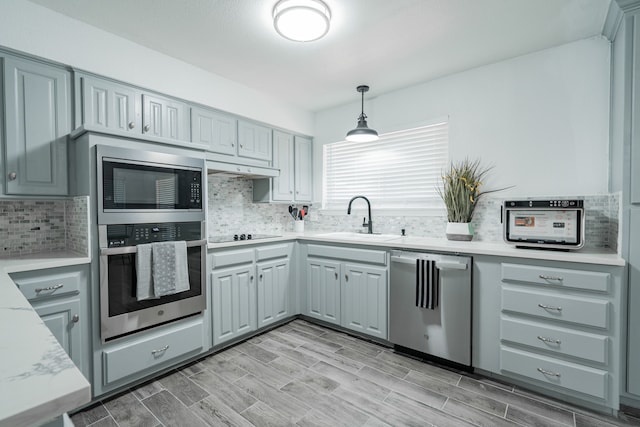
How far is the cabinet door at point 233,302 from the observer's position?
2.67m

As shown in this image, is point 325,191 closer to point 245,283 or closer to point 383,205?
point 383,205

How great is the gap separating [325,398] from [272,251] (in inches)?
58.2

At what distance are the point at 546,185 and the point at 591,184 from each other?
28 cm

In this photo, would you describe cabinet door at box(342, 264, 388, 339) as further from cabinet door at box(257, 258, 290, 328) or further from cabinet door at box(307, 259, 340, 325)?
cabinet door at box(257, 258, 290, 328)

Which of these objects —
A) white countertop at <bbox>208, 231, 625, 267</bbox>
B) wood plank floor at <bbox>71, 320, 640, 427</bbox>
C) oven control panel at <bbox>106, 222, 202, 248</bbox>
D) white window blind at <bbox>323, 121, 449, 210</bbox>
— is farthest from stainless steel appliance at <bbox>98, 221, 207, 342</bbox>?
white window blind at <bbox>323, 121, 449, 210</bbox>

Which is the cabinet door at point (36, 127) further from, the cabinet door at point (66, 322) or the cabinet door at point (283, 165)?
the cabinet door at point (283, 165)

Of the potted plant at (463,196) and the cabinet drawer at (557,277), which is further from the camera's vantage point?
the potted plant at (463,196)

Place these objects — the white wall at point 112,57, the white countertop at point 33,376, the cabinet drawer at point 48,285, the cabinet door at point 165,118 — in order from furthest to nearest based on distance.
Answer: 1. the cabinet door at point 165,118
2. the white wall at point 112,57
3. the cabinet drawer at point 48,285
4. the white countertop at point 33,376

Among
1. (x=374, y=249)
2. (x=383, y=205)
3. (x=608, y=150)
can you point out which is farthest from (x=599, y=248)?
(x=383, y=205)

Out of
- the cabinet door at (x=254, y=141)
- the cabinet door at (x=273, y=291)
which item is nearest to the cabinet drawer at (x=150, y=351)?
the cabinet door at (x=273, y=291)

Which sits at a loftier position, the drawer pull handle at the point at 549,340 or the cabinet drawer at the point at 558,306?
the cabinet drawer at the point at 558,306

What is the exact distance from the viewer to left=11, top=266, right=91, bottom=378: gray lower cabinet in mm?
1787

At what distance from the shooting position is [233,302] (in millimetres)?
2797

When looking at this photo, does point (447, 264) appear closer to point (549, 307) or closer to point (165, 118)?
point (549, 307)
